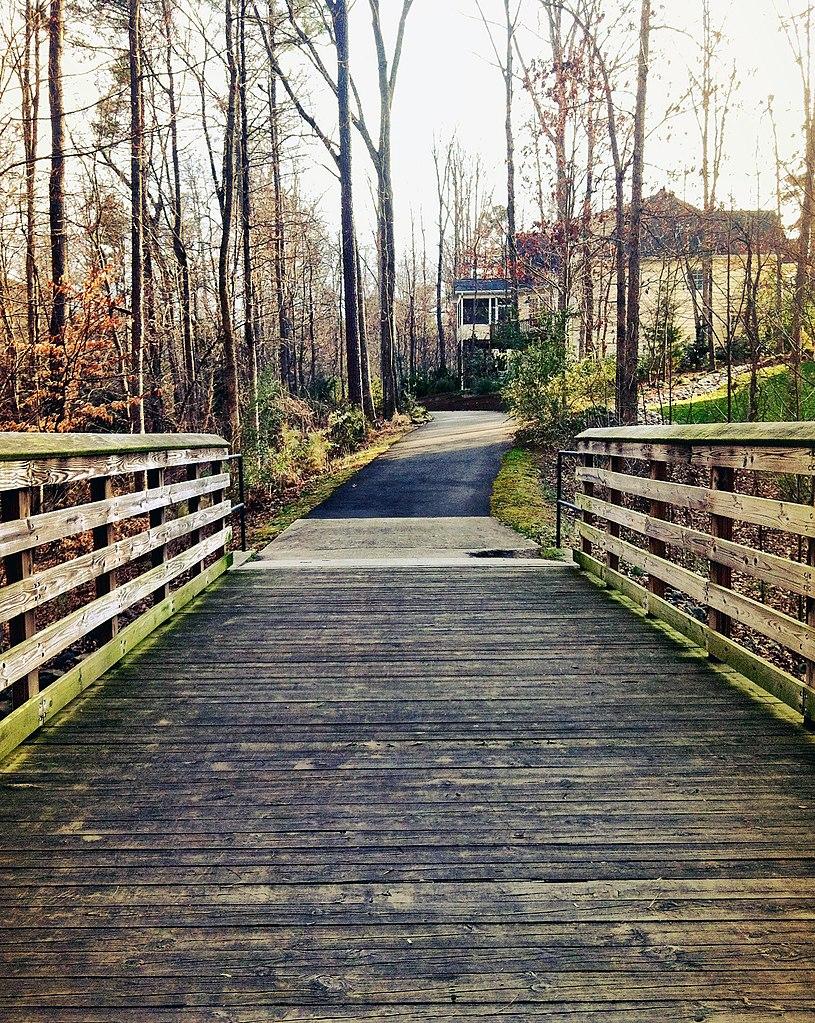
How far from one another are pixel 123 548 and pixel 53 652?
3.94 ft

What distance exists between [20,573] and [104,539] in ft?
3.74

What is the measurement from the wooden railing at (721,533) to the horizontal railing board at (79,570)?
3372 mm

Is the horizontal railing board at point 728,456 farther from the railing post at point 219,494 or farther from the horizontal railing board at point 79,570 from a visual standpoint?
the railing post at point 219,494

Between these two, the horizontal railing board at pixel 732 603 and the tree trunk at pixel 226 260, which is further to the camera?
the tree trunk at pixel 226 260

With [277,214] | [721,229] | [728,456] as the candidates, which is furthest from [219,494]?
[277,214]

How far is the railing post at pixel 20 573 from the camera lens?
147 inches

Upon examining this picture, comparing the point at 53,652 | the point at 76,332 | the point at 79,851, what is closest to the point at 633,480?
the point at 53,652

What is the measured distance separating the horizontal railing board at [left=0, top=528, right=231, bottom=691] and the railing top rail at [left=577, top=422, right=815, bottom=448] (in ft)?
11.4

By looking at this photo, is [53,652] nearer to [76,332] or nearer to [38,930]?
[38,930]

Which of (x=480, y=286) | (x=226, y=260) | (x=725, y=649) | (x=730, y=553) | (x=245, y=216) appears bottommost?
(x=725, y=649)

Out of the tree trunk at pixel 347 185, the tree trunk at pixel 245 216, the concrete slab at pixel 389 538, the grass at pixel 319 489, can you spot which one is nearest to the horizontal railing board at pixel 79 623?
the concrete slab at pixel 389 538

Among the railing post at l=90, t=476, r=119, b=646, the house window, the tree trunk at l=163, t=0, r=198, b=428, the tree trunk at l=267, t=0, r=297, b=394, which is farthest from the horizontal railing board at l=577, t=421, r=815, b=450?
the house window

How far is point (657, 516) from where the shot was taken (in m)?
6.04

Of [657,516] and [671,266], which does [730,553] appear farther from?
[671,266]
